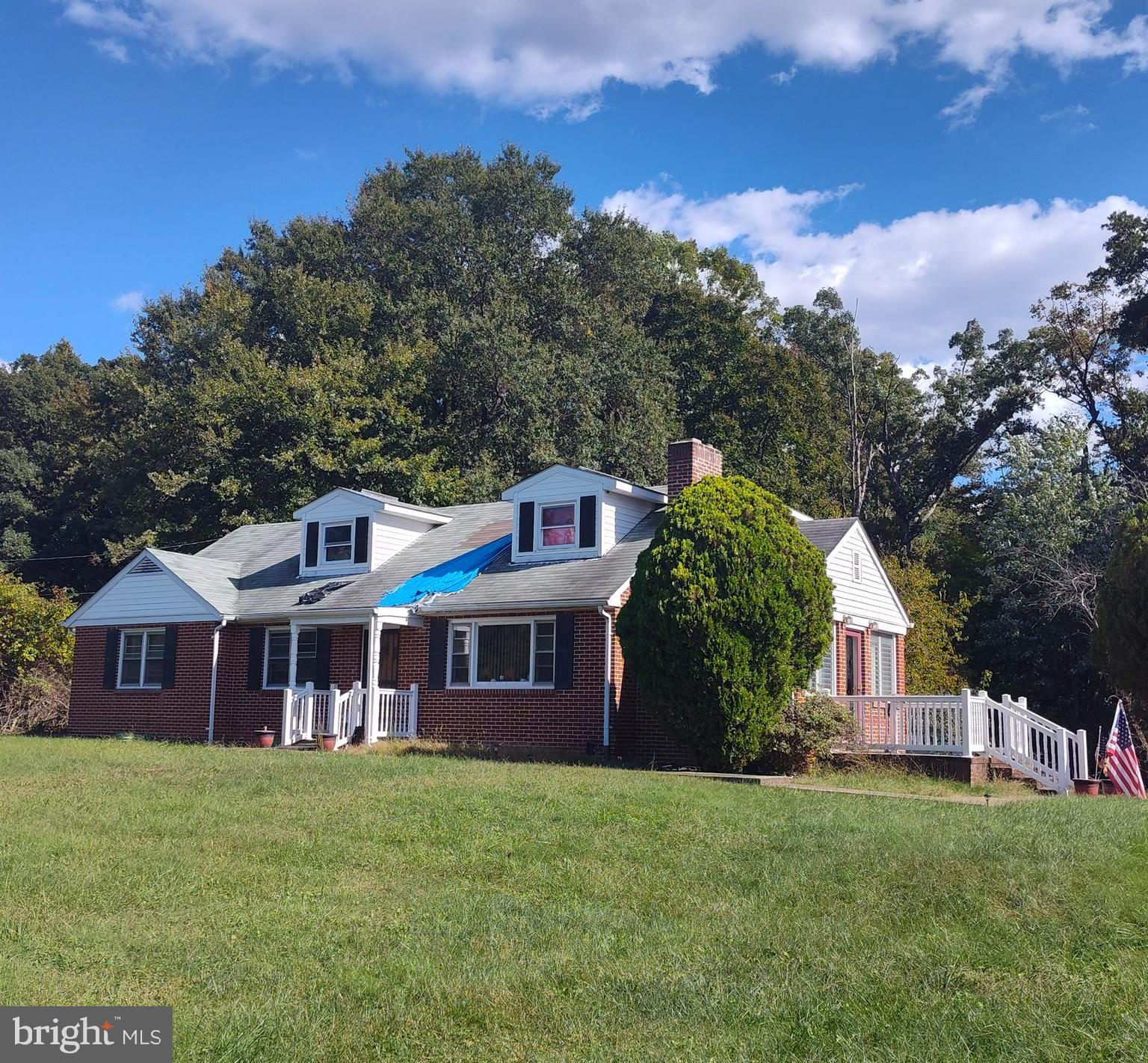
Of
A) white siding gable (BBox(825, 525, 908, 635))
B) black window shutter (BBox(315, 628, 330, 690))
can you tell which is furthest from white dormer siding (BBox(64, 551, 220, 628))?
→ white siding gable (BBox(825, 525, 908, 635))

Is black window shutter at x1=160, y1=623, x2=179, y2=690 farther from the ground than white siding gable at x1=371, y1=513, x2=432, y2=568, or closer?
closer

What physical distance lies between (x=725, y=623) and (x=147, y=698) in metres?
14.2

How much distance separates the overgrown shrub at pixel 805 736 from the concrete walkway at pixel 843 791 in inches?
34.3

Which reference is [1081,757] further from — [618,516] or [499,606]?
[499,606]

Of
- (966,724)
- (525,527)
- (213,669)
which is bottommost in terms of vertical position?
(966,724)

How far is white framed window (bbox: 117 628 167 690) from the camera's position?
25.8m

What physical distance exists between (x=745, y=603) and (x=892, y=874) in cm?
887

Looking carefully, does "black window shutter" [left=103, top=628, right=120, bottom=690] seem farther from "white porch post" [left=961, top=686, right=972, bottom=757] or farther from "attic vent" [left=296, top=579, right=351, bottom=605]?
"white porch post" [left=961, top=686, right=972, bottom=757]

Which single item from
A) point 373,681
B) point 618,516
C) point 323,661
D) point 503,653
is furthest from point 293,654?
point 618,516

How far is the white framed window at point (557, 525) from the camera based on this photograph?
22984 mm

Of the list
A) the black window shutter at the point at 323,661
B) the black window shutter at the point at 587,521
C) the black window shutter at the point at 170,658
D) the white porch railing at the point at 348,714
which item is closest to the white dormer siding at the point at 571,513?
the black window shutter at the point at 587,521

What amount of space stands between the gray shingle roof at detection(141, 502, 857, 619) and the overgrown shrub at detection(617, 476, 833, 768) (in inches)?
83.1

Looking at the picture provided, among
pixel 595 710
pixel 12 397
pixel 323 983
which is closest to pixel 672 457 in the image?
pixel 595 710

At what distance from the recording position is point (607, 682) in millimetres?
20156
